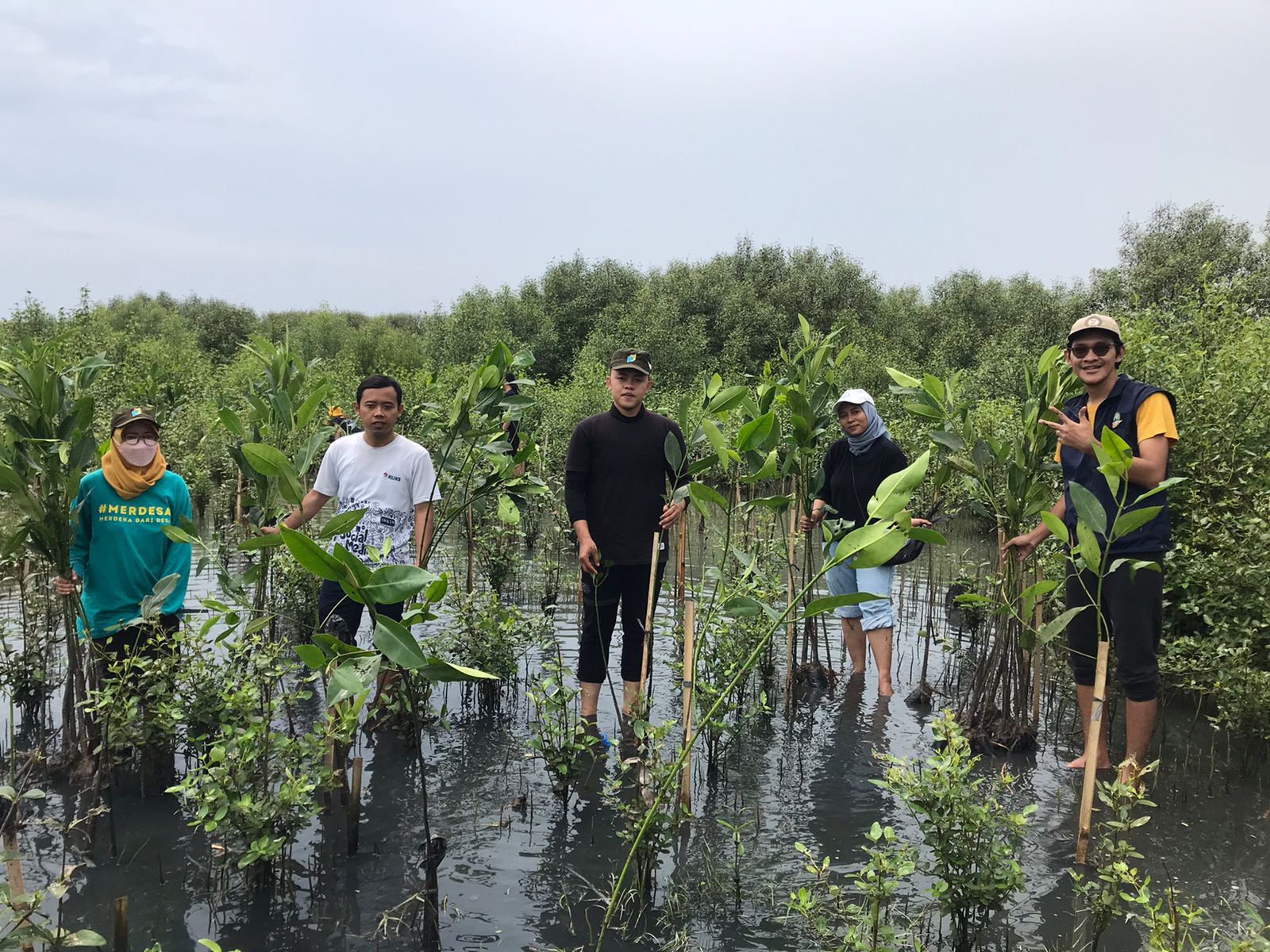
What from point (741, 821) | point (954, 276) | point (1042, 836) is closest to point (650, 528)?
point (741, 821)

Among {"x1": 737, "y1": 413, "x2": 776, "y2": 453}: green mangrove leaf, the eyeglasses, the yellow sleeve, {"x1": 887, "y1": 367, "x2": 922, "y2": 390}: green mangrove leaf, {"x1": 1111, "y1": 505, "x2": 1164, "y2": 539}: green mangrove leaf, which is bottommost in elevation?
{"x1": 1111, "y1": 505, "x2": 1164, "y2": 539}: green mangrove leaf

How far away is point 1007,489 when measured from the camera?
4781mm

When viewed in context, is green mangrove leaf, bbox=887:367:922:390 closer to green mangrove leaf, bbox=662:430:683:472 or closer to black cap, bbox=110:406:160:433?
green mangrove leaf, bbox=662:430:683:472

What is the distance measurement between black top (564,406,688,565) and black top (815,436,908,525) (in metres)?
1.54

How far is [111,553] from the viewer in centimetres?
416

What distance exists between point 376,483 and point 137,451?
3.76 ft

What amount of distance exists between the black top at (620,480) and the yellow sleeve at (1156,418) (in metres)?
2.20

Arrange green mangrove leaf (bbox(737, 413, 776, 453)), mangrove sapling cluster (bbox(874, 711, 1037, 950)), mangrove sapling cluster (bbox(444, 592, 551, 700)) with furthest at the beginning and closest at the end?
mangrove sapling cluster (bbox(444, 592, 551, 700)), green mangrove leaf (bbox(737, 413, 776, 453)), mangrove sapling cluster (bbox(874, 711, 1037, 950))

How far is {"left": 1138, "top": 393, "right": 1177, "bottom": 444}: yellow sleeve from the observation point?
12.5 feet

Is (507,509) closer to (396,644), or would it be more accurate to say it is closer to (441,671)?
(441,671)

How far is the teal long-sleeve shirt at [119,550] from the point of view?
13.6 ft

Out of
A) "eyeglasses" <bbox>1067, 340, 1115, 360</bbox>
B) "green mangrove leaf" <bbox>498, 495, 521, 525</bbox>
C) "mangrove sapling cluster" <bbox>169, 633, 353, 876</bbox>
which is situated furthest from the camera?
"green mangrove leaf" <bbox>498, 495, 521, 525</bbox>

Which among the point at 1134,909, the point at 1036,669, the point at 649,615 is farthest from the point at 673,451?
the point at 1036,669

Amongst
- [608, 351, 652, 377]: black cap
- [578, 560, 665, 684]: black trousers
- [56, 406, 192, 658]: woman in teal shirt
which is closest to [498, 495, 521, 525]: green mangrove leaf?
[578, 560, 665, 684]: black trousers
